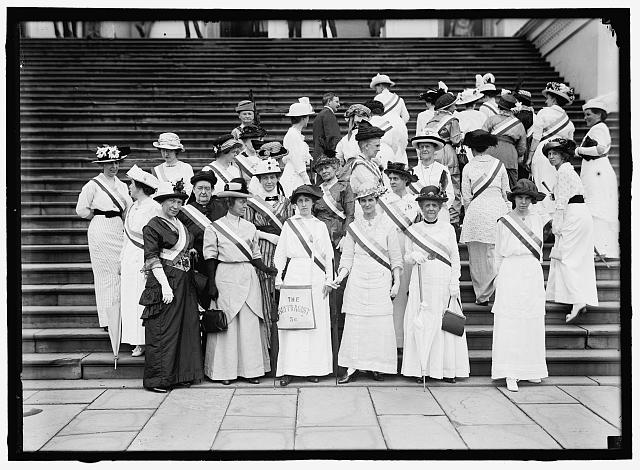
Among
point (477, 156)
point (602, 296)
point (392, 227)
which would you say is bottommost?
point (602, 296)

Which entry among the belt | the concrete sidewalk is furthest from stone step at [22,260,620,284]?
the concrete sidewalk

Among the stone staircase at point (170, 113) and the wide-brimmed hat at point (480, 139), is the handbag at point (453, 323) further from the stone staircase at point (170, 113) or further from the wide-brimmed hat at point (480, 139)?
the wide-brimmed hat at point (480, 139)

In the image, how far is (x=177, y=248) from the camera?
21.8 feet

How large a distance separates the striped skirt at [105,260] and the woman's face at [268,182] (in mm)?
1649

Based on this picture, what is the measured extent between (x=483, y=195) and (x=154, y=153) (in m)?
5.76

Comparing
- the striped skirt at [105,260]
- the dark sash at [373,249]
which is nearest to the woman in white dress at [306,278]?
the dark sash at [373,249]

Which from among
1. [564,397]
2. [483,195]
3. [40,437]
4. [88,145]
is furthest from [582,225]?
[88,145]

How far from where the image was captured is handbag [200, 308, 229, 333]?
22.0ft

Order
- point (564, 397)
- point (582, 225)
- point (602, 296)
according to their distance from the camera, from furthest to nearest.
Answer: point (602, 296) < point (582, 225) < point (564, 397)

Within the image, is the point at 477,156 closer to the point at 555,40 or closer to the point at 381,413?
the point at 381,413

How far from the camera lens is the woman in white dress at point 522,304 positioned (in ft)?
21.9

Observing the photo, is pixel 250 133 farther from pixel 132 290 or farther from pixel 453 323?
pixel 453 323

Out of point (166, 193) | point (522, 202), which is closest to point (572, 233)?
point (522, 202)

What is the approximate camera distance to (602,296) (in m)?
7.98
